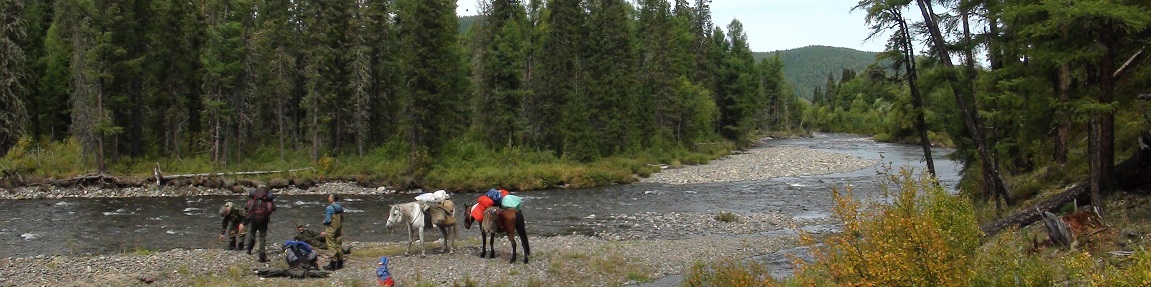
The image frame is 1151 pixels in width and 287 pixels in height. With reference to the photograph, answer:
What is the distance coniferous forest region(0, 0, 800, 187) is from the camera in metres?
40.0

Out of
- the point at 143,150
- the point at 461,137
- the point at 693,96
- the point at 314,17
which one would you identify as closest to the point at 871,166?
the point at 693,96

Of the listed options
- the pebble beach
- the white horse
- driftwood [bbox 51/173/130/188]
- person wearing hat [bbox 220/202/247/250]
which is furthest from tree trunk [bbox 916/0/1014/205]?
driftwood [bbox 51/173/130/188]

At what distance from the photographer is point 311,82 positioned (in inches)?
1714

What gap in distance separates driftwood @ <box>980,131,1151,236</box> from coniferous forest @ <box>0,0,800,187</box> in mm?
30793

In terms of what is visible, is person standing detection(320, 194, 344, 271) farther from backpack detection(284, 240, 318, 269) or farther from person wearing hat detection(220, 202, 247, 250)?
person wearing hat detection(220, 202, 247, 250)

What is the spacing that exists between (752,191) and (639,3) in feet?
147

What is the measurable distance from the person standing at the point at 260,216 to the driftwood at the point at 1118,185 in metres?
15.5

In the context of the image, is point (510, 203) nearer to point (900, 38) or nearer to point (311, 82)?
point (900, 38)

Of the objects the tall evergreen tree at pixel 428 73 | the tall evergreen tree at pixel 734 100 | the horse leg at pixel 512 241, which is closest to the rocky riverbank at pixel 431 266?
the horse leg at pixel 512 241

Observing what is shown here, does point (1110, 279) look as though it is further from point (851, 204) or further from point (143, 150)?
point (143, 150)

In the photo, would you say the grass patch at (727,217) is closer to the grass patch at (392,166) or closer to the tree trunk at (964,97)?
the tree trunk at (964,97)

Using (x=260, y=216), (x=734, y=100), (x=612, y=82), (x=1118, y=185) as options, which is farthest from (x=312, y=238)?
(x=734, y=100)

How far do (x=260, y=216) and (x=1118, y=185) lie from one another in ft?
61.4

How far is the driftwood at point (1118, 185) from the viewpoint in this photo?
15031 millimetres
